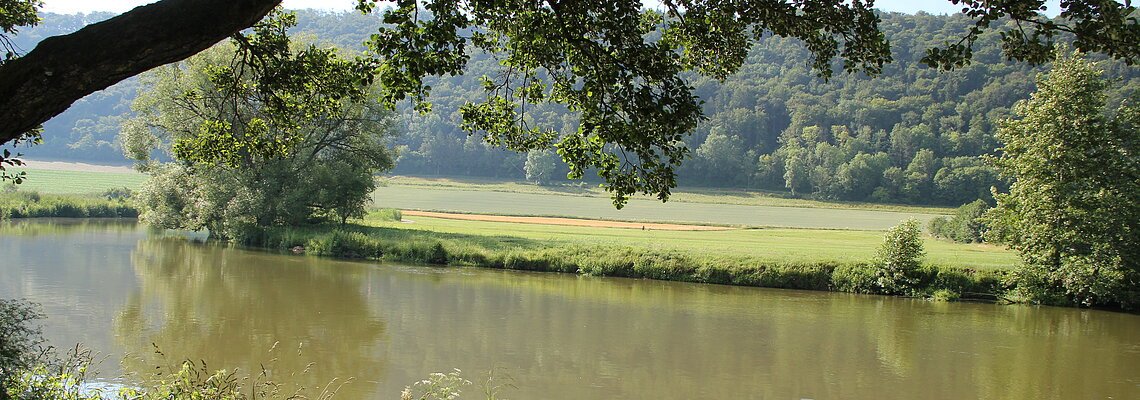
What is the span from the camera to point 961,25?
113 metres

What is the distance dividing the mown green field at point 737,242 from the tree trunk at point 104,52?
24663mm

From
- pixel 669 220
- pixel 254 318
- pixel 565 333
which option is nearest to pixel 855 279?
pixel 565 333

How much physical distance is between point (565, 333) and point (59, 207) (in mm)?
37233

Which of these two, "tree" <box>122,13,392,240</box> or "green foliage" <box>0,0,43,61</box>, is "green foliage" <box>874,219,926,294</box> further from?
"green foliage" <box>0,0,43,61</box>

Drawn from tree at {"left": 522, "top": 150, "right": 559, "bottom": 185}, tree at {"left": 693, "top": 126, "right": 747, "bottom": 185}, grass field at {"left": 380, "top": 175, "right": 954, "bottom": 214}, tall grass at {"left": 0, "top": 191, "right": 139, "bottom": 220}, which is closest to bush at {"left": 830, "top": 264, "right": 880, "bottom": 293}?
tall grass at {"left": 0, "top": 191, "right": 139, "bottom": 220}

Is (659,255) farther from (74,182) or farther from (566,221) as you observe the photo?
(74,182)

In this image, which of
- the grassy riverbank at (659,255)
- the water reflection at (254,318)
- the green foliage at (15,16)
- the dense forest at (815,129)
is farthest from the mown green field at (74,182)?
the green foliage at (15,16)

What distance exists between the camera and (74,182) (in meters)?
68.9

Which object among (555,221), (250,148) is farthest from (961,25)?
(250,148)

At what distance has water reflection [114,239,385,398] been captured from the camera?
1465 cm

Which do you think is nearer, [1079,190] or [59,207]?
[1079,190]

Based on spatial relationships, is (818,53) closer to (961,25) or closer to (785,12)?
(785,12)

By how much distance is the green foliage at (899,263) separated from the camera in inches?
1011

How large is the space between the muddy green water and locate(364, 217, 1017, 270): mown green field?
2.91 meters
